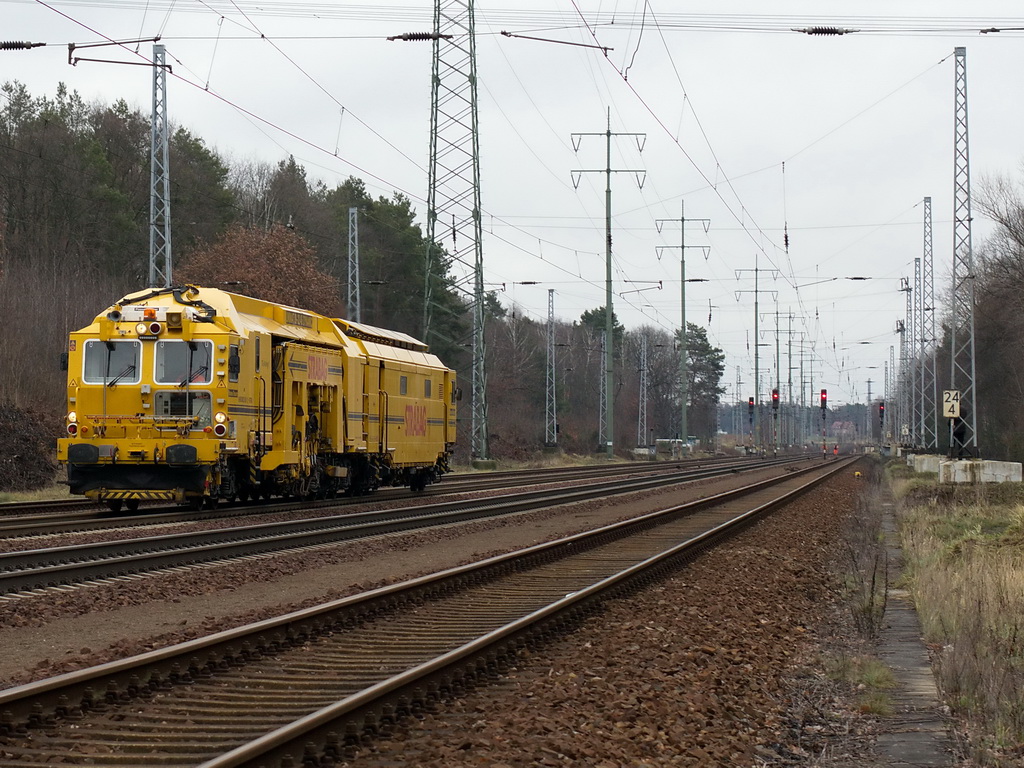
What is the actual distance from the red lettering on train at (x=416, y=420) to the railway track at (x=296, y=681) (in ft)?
54.6

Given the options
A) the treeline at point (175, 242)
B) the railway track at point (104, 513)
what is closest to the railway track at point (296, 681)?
the railway track at point (104, 513)

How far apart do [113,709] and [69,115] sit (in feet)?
189

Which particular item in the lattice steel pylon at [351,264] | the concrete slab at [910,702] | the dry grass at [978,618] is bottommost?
the concrete slab at [910,702]

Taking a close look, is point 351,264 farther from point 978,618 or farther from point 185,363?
point 978,618

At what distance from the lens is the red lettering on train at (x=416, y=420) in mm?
29859

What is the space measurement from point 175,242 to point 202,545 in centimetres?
4740

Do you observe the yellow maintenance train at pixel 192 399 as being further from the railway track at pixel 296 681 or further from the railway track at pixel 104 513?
the railway track at pixel 296 681

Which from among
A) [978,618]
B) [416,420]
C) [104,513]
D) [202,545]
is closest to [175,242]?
[416,420]

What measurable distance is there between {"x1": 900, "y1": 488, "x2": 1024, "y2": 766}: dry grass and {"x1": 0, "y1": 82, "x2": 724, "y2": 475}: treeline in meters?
25.5

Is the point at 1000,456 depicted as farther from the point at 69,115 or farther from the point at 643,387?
the point at 69,115

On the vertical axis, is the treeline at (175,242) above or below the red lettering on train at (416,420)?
above

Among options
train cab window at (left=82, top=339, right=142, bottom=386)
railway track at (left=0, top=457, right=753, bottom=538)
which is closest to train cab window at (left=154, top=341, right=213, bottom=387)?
train cab window at (left=82, top=339, right=142, bottom=386)

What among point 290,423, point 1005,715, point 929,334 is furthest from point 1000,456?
point 1005,715

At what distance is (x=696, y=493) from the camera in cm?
3453
